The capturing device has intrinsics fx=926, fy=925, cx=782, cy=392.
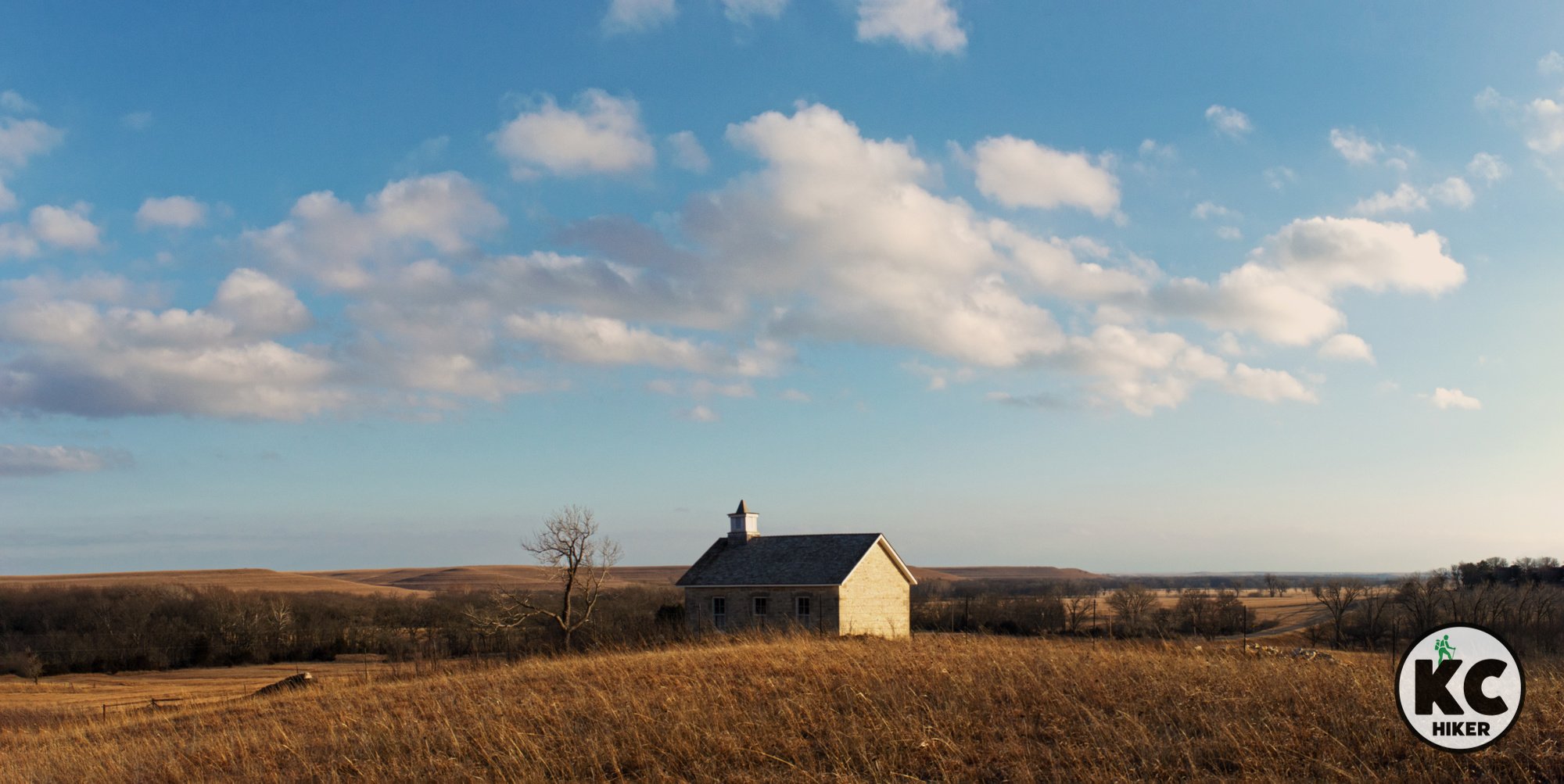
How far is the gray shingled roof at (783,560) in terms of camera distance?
41.7 m

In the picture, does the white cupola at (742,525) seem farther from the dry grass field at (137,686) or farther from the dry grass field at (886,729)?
the dry grass field at (886,729)

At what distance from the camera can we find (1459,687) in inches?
263

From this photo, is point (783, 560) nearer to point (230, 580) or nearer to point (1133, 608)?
point (1133, 608)

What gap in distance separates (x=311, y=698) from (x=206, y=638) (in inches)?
2300

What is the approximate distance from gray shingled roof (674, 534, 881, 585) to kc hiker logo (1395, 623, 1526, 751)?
3406 centimetres

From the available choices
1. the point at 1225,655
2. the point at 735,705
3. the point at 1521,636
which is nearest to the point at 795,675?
the point at 735,705

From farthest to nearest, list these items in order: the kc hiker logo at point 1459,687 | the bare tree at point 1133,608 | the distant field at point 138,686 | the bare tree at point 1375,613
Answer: the bare tree at point 1133,608
the bare tree at point 1375,613
the distant field at point 138,686
the kc hiker logo at point 1459,687

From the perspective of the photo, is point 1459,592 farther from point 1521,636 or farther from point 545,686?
point 545,686

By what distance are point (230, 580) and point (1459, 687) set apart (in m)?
182

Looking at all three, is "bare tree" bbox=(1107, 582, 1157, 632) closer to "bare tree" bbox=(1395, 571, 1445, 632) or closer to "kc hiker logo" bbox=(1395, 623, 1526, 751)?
"bare tree" bbox=(1395, 571, 1445, 632)

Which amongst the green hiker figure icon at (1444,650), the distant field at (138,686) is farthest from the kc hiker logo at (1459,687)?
the distant field at (138,686)

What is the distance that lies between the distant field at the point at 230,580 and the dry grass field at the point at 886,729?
423 ft

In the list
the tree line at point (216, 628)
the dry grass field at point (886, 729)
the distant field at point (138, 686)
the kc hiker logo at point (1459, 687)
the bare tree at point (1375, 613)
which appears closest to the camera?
the kc hiker logo at point (1459, 687)

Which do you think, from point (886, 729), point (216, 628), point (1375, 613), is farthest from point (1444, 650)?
point (216, 628)
